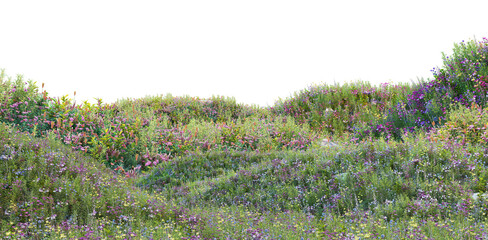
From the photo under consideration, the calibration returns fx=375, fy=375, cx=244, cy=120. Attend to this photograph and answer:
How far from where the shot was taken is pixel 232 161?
9477 mm

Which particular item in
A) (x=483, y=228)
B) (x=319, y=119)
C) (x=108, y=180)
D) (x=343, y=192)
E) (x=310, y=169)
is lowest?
(x=483, y=228)

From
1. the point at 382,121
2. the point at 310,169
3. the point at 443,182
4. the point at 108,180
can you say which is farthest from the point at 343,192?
the point at 382,121

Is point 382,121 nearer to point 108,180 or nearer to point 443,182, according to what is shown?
point 443,182

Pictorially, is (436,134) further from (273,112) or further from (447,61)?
(273,112)

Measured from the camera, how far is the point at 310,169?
24.5 feet

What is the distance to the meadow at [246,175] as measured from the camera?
500cm

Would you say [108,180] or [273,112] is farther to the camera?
[273,112]

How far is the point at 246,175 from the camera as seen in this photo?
26.0ft

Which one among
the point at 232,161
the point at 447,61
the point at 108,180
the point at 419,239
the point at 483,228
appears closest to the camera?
the point at 419,239

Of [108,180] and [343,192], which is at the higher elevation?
[108,180]

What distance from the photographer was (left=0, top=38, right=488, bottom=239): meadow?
16.4 feet

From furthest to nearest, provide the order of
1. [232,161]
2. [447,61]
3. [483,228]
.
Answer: [447,61] < [232,161] < [483,228]

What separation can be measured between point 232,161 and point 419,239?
5879 millimetres

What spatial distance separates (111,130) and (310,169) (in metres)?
6.46
